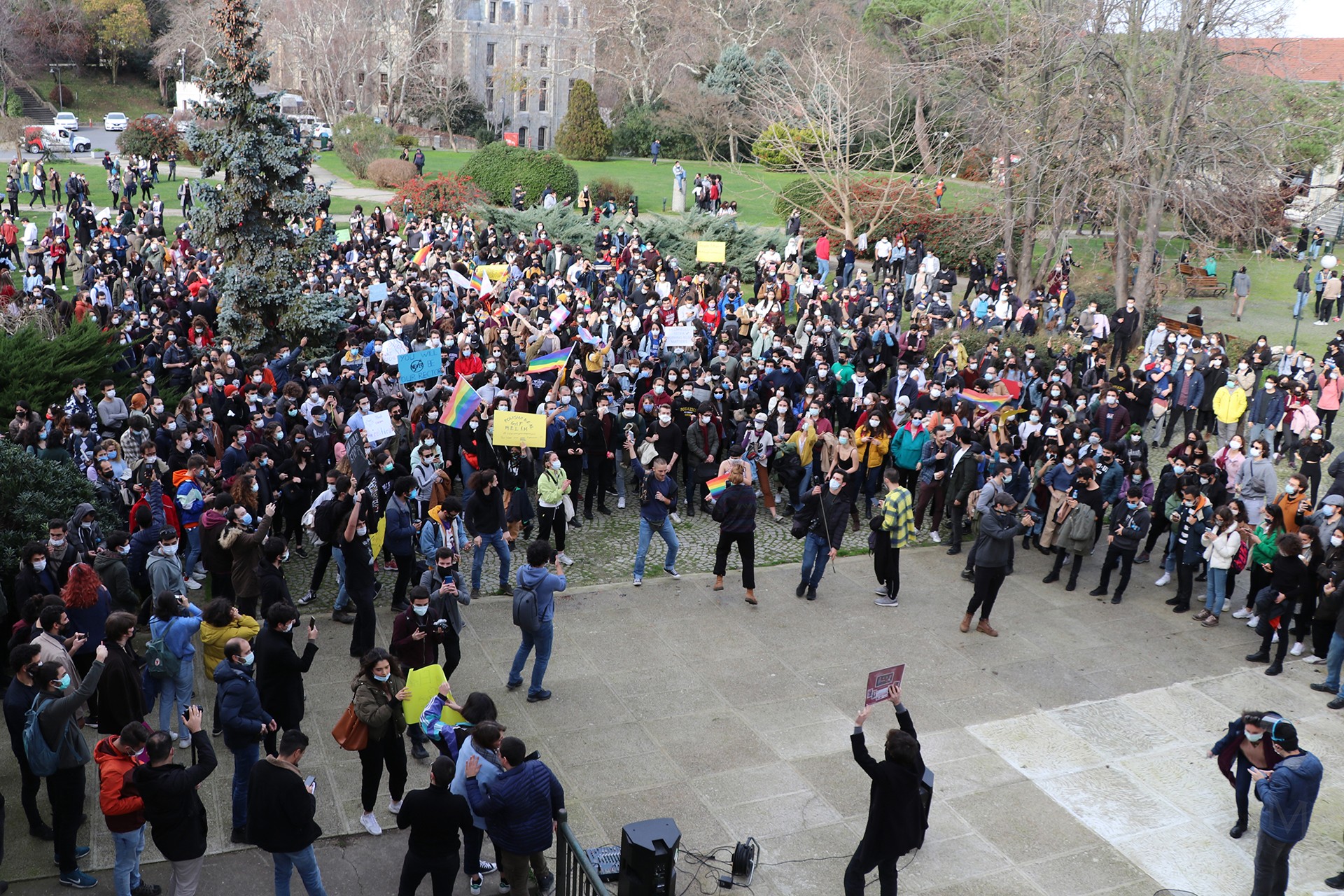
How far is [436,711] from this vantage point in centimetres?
778

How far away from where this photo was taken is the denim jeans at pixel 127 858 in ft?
22.6

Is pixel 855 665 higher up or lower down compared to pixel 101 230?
lower down

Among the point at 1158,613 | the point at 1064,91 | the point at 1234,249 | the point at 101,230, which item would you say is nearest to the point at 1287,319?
the point at 1234,249

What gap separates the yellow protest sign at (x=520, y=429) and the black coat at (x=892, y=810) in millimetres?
7224

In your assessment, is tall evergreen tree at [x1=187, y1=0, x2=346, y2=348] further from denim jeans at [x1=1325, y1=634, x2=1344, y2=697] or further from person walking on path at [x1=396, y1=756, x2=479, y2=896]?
denim jeans at [x1=1325, y1=634, x2=1344, y2=697]

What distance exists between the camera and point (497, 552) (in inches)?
477

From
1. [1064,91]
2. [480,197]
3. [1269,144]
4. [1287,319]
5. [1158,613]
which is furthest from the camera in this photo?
[480,197]

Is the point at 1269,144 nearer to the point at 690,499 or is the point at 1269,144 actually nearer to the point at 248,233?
the point at 690,499

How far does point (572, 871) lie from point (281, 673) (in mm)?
2679

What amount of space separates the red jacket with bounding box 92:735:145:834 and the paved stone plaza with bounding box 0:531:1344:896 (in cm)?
101

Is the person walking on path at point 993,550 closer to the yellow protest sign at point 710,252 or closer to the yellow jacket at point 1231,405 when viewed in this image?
the yellow jacket at point 1231,405

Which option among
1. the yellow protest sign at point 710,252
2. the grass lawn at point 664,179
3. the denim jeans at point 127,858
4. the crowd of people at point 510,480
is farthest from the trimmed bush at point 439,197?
the denim jeans at point 127,858

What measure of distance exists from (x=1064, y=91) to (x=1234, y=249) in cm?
1432

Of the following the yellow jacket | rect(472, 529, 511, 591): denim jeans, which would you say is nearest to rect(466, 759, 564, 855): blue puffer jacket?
rect(472, 529, 511, 591): denim jeans
